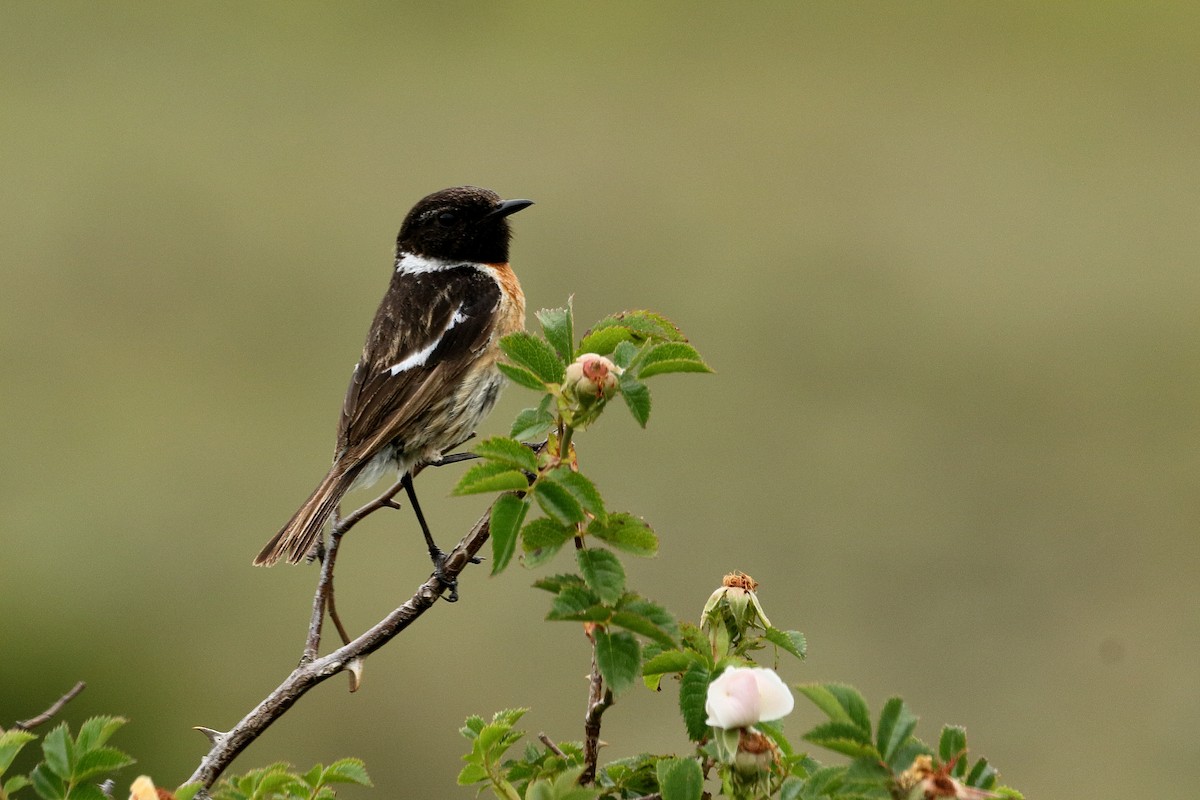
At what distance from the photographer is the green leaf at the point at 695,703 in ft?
5.53

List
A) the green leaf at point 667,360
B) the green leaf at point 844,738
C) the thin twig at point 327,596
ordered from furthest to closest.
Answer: the thin twig at point 327,596 < the green leaf at point 667,360 < the green leaf at point 844,738

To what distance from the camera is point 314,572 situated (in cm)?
1327

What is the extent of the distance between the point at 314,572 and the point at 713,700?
1213 centimetres

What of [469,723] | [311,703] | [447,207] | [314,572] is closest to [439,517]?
[314,572]

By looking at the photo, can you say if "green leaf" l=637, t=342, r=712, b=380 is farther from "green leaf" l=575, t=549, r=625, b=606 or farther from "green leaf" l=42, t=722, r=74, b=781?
"green leaf" l=42, t=722, r=74, b=781

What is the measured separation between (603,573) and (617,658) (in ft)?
0.36

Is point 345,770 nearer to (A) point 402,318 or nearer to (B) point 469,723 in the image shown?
(B) point 469,723

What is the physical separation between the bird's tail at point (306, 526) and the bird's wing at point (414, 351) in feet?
0.33

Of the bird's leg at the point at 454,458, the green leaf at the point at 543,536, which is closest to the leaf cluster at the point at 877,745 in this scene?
the green leaf at the point at 543,536

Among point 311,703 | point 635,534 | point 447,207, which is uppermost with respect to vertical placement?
point 447,207

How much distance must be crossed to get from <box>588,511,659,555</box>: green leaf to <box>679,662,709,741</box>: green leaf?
18 centimetres

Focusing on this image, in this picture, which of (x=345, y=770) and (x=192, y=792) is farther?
(x=345, y=770)

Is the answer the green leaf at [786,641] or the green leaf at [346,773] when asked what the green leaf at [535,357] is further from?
the green leaf at [346,773]

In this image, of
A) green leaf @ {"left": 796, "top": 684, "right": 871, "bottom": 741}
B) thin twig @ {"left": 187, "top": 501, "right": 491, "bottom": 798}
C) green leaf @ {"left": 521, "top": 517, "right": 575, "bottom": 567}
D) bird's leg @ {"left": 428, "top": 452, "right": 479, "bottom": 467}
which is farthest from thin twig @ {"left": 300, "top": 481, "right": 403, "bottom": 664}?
bird's leg @ {"left": 428, "top": 452, "right": 479, "bottom": 467}
